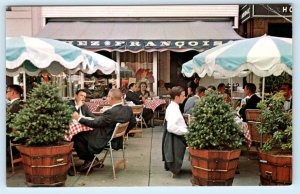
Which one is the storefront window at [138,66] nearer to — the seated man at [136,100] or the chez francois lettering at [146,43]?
the chez francois lettering at [146,43]

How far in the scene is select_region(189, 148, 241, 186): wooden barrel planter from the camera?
4875 mm

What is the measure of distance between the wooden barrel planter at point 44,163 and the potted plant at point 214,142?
162 centimetres

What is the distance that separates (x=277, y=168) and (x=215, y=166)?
715 millimetres

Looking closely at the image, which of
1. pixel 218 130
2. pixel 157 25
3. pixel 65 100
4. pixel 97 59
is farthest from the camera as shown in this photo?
pixel 157 25

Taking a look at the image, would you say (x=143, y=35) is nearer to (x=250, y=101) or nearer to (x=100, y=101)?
(x=100, y=101)

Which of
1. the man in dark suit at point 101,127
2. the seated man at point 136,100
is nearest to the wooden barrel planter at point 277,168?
the man in dark suit at point 101,127

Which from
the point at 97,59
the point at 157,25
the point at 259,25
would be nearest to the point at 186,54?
the point at 157,25

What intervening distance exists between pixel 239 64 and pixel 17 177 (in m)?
3.45

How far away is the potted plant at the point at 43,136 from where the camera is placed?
4952mm

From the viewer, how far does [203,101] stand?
5.11 meters

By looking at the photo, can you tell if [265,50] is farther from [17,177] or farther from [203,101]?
[17,177]

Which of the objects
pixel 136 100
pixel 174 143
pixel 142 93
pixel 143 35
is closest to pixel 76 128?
pixel 174 143

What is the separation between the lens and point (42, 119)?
4988 millimetres

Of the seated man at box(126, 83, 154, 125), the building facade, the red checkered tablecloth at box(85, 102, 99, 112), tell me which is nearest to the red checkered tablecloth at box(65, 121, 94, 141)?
the red checkered tablecloth at box(85, 102, 99, 112)
